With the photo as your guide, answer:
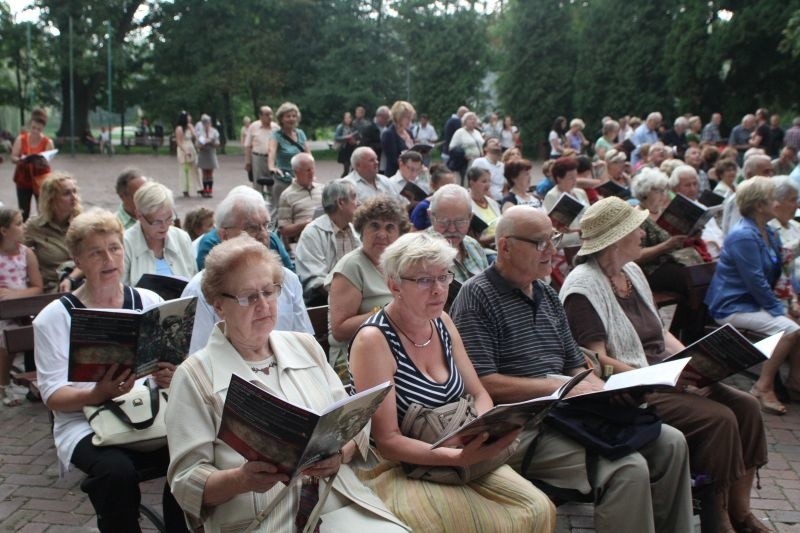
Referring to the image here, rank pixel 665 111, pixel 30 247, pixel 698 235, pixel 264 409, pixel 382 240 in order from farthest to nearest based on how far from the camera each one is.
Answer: pixel 665 111 → pixel 698 235 → pixel 30 247 → pixel 382 240 → pixel 264 409

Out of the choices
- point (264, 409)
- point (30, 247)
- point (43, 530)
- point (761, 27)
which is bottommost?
point (43, 530)

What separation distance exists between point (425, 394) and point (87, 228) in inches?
69.0

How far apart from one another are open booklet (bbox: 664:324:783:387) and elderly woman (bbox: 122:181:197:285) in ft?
10.7

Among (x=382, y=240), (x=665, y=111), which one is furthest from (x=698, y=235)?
(x=665, y=111)

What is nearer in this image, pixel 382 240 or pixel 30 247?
pixel 382 240

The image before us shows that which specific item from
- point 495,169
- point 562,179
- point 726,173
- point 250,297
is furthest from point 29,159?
point 250,297

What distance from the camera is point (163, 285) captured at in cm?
450

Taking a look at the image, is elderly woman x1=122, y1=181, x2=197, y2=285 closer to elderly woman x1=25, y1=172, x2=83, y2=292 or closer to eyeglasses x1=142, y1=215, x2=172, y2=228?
eyeglasses x1=142, y1=215, x2=172, y2=228

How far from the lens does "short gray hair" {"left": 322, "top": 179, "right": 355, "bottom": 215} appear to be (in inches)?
242

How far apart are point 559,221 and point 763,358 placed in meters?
3.85

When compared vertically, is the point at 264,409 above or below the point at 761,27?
below

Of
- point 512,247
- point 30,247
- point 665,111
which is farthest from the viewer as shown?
point 665,111

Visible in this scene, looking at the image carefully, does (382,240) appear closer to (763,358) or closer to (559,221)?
(763,358)

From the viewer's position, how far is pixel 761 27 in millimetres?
26906
